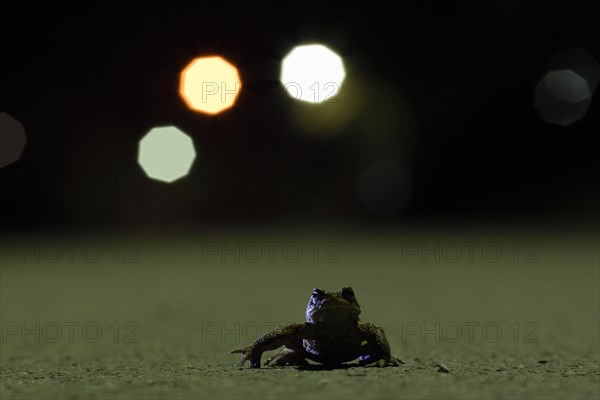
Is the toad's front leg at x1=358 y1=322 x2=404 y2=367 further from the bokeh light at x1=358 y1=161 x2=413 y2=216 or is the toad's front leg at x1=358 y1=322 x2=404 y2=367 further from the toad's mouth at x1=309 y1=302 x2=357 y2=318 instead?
the bokeh light at x1=358 y1=161 x2=413 y2=216

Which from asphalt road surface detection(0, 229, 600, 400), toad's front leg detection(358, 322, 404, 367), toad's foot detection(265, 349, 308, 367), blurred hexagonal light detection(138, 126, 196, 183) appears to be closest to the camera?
asphalt road surface detection(0, 229, 600, 400)

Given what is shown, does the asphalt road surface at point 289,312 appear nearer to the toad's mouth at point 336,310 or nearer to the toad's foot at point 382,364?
the toad's foot at point 382,364

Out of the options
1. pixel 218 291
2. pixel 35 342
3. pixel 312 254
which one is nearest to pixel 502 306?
pixel 218 291

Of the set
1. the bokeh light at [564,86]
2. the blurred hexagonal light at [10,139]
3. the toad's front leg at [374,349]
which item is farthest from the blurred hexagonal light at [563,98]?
the toad's front leg at [374,349]

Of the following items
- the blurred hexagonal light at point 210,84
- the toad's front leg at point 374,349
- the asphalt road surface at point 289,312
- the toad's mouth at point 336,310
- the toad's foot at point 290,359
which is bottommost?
the asphalt road surface at point 289,312

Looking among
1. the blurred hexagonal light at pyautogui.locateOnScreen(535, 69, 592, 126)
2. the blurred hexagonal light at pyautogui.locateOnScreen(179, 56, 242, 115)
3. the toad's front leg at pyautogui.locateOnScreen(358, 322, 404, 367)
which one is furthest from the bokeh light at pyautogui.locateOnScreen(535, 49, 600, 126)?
the toad's front leg at pyautogui.locateOnScreen(358, 322, 404, 367)

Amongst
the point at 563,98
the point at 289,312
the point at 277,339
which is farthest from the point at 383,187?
the point at 277,339
